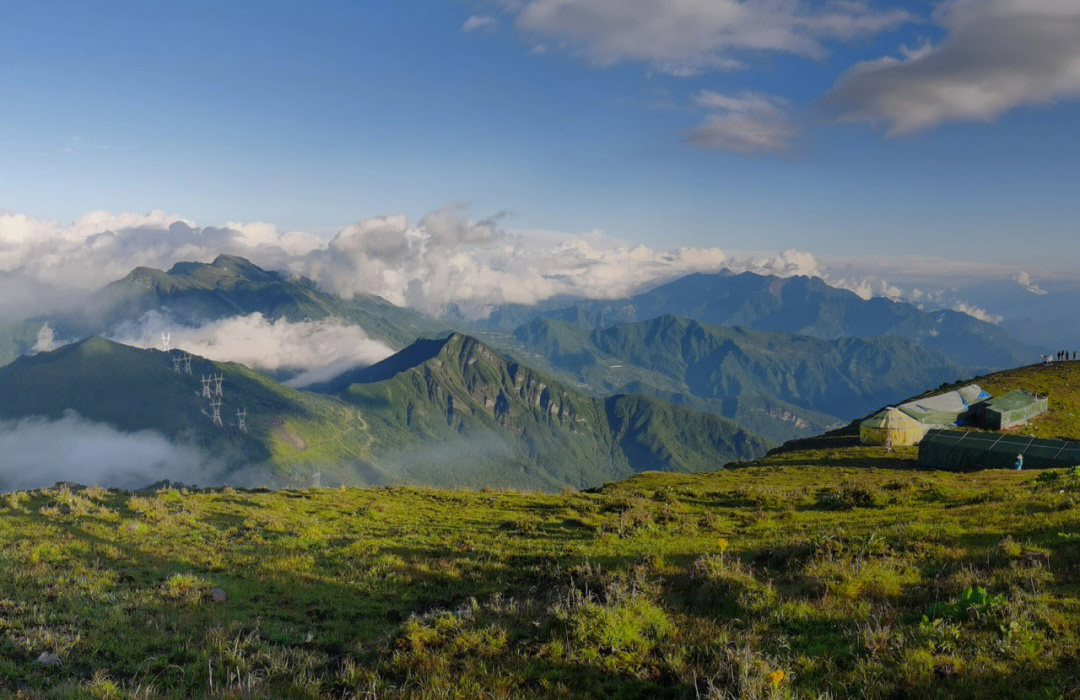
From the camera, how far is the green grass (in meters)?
9.13

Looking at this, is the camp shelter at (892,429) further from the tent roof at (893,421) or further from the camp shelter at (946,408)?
the camp shelter at (946,408)

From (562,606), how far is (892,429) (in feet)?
254

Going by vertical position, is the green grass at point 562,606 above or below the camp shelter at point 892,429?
above

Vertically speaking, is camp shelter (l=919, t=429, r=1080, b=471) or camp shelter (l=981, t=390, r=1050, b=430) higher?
camp shelter (l=981, t=390, r=1050, b=430)

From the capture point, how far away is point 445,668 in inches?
388

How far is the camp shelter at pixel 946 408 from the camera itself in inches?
3014

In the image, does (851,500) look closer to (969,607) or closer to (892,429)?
(969,607)

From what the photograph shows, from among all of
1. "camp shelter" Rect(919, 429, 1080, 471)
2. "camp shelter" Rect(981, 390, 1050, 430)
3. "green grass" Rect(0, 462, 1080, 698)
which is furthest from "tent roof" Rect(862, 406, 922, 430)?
"green grass" Rect(0, 462, 1080, 698)

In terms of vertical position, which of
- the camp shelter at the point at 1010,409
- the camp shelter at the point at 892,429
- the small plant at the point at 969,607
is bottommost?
the camp shelter at the point at 892,429

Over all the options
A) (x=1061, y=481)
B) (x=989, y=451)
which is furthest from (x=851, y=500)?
(x=989, y=451)

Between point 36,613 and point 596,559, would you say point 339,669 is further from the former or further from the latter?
point 596,559

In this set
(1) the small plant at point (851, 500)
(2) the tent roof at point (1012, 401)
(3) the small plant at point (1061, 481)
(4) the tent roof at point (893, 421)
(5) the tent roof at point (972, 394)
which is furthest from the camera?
(5) the tent roof at point (972, 394)

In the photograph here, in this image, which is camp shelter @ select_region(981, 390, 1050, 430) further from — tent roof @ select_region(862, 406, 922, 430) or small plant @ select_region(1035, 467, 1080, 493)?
small plant @ select_region(1035, 467, 1080, 493)

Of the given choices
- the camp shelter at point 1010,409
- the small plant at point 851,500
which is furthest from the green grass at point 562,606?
the camp shelter at point 1010,409
